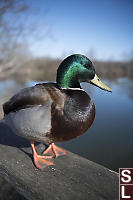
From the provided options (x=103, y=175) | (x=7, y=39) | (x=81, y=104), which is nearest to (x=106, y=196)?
(x=103, y=175)

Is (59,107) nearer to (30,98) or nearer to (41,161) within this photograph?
(30,98)

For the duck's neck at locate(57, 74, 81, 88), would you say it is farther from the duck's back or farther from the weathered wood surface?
the weathered wood surface

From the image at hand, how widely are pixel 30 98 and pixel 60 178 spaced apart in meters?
0.68

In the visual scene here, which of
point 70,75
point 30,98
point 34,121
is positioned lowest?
point 34,121

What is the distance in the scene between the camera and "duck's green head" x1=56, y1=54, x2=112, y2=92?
133cm

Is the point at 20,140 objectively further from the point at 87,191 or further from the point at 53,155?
the point at 87,191

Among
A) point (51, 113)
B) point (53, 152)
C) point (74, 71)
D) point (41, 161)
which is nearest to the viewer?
point (51, 113)

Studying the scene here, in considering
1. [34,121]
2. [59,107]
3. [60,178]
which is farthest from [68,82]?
[60,178]

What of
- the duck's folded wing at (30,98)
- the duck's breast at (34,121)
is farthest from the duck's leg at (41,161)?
the duck's folded wing at (30,98)

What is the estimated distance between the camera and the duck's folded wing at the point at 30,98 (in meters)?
1.27

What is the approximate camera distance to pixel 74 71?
1336 mm

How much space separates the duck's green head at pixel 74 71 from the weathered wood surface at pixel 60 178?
73 cm

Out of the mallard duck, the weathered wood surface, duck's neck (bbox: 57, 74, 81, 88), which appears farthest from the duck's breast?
the weathered wood surface

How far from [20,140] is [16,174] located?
2.21ft
